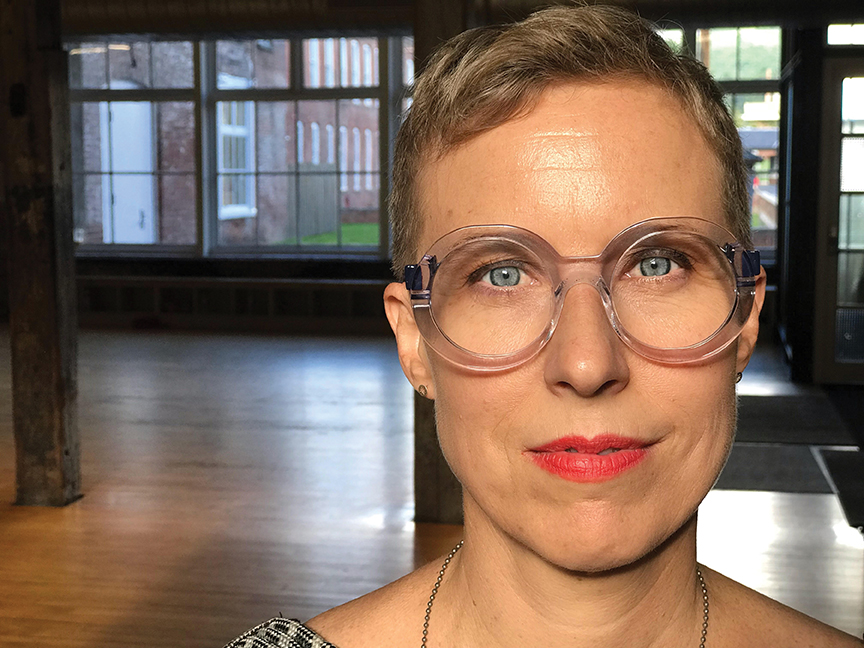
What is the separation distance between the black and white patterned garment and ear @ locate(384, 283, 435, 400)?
1.04ft

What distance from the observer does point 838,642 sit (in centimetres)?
110

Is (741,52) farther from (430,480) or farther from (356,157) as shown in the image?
(430,480)

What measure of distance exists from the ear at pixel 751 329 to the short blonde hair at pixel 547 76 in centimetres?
5

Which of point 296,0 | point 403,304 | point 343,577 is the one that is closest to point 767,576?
point 343,577

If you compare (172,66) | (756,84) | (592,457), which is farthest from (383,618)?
(172,66)

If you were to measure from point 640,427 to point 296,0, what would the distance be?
647cm

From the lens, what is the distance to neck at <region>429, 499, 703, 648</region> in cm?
96

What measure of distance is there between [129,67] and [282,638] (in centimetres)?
1384

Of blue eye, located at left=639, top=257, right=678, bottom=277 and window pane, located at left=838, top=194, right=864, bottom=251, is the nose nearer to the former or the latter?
blue eye, located at left=639, top=257, right=678, bottom=277

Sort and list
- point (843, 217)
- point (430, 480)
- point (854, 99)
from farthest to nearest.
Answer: point (843, 217)
point (854, 99)
point (430, 480)

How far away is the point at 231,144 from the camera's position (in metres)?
13.7

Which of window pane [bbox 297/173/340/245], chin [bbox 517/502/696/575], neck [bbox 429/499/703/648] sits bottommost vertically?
neck [bbox 429/499/703/648]

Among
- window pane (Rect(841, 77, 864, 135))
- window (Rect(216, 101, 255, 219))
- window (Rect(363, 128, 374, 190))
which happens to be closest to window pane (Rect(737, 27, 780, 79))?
window pane (Rect(841, 77, 864, 135))

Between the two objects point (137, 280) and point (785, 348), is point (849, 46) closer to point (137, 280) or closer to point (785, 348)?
point (785, 348)
